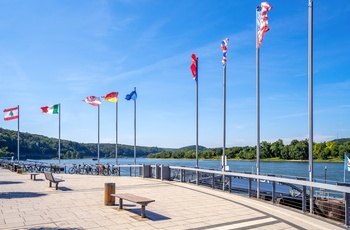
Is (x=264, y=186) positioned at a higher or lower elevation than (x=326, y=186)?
lower

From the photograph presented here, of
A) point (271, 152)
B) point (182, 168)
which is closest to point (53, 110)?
point (182, 168)

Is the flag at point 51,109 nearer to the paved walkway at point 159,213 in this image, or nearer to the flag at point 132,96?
the flag at point 132,96

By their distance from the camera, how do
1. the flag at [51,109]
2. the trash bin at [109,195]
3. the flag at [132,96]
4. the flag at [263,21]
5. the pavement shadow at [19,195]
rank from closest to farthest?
the trash bin at [109,195]
the pavement shadow at [19,195]
the flag at [263,21]
the flag at [132,96]
the flag at [51,109]

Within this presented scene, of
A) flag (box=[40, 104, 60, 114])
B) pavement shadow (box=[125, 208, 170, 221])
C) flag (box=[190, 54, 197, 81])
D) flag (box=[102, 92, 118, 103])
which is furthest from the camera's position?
flag (box=[40, 104, 60, 114])

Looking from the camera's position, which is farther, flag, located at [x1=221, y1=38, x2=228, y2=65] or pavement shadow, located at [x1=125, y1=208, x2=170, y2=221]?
flag, located at [x1=221, y1=38, x2=228, y2=65]

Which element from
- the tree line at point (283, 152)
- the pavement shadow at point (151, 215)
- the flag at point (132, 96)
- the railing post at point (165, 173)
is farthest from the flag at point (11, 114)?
the tree line at point (283, 152)

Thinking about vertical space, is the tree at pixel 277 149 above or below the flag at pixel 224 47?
below

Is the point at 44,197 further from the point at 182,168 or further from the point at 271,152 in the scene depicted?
the point at 271,152

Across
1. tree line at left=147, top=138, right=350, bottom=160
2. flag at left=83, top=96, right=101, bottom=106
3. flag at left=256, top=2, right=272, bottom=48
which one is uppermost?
flag at left=256, top=2, right=272, bottom=48

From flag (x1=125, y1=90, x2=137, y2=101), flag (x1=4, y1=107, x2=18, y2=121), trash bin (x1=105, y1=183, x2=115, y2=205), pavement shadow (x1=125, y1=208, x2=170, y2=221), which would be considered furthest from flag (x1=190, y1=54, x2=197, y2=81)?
flag (x1=4, y1=107, x2=18, y2=121)

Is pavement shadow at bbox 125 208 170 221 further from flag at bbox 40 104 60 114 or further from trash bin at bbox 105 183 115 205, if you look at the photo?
flag at bbox 40 104 60 114

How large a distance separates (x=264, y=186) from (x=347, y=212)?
11.8m

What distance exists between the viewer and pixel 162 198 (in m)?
12.2

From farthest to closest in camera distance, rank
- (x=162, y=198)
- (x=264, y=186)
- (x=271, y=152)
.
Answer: (x=271, y=152) → (x=264, y=186) → (x=162, y=198)
